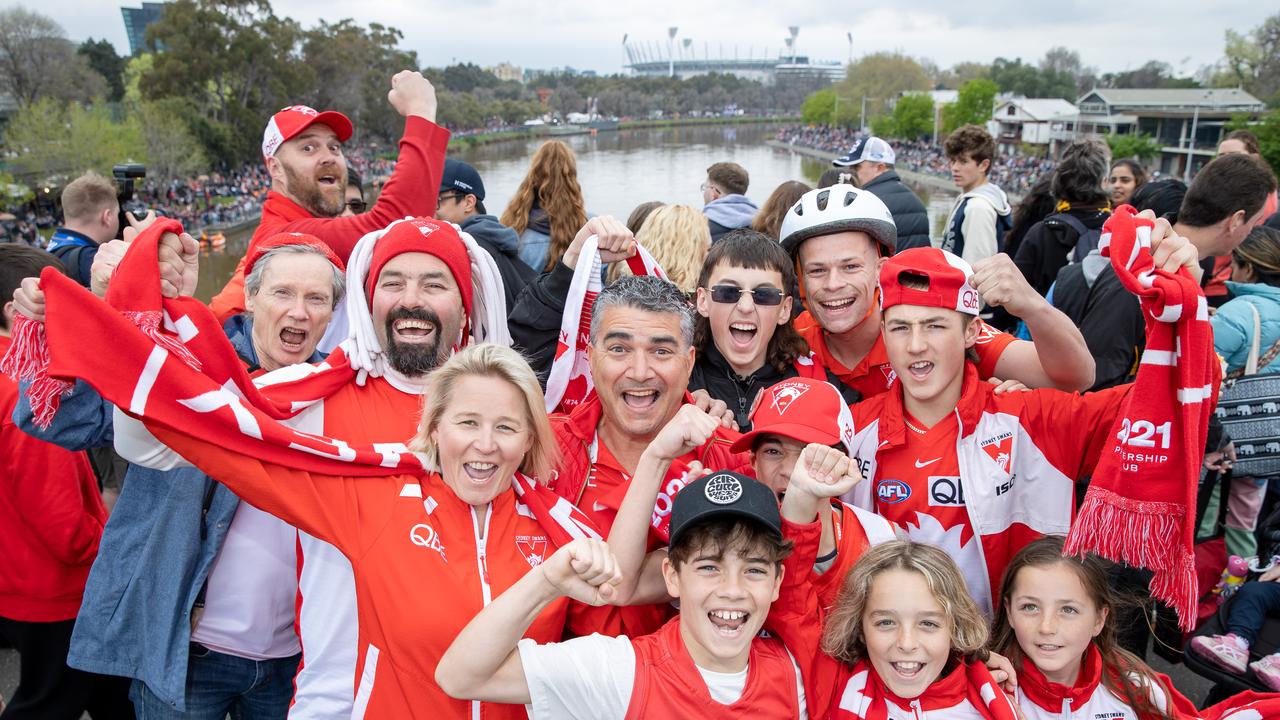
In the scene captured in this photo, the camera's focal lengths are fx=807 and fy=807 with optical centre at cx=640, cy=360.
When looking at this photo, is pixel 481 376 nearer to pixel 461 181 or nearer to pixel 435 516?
pixel 435 516

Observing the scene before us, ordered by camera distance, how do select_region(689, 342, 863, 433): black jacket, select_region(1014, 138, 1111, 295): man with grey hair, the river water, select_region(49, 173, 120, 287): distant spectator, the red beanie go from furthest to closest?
1. the river water
2. select_region(49, 173, 120, 287): distant spectator
3. select_region(1014, 138, 1111, 295): man with grey hair
4. select_region(689, 342, 863, 433): black jacket
5. the red beanie

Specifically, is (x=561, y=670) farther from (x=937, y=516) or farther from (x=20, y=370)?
(x=20, y=370)

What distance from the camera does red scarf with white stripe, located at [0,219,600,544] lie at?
202 cm

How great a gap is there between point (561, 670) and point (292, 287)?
1.86m

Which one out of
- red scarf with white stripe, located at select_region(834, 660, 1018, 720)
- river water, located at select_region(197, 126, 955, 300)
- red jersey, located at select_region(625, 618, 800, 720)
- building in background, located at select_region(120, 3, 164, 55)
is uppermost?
building in background, located at select_region(120, 3, 164, 55)

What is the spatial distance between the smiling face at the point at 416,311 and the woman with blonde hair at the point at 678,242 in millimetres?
1398

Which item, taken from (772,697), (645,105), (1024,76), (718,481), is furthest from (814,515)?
(645,105)

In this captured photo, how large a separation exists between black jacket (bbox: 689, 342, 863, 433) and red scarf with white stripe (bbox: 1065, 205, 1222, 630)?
1.06 meters

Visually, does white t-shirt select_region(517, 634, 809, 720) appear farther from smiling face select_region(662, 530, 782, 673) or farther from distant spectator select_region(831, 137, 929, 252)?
distant spectator select_region(831, 137, 929, 252)

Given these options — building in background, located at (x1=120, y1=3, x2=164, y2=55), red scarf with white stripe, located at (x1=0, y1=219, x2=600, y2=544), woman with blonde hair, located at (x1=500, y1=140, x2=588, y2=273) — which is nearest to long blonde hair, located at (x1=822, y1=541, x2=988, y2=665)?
red scarf with white stripe, located at (x1=0, y1=219, x2=600, y2=544)

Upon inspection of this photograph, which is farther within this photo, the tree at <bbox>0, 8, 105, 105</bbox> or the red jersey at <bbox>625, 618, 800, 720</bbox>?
the tree at <bbox>0, 8, 105, 105</bbox>

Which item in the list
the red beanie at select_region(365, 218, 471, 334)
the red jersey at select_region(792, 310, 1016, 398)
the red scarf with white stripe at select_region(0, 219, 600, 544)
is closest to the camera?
the red scarf with white stripe at select_region(0, 219, 600, 544)

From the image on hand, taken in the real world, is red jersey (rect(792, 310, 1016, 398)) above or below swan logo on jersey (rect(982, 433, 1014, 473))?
above

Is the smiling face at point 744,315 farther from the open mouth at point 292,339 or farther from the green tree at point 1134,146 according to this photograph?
the green tree at point 1134,146
